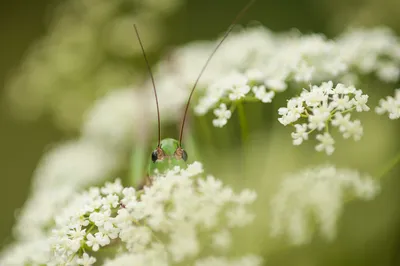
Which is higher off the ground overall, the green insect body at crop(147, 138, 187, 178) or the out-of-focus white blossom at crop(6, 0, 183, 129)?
the out-of-focus white blossom at crop(6, 0, 183, 129)

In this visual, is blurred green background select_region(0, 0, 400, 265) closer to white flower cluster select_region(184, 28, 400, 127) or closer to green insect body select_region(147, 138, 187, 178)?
white flower cluster select_region(184, 28, 400, 127)

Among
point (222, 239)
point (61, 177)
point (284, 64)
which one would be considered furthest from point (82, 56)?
point (222, 239)

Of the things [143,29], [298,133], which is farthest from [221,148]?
[143,29]

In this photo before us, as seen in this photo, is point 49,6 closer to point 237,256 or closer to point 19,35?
point 19,35

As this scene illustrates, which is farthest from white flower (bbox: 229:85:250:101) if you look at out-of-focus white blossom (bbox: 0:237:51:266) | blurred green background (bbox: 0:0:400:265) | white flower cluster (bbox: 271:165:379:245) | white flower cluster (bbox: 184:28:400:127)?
blurred green background (bbox: 0:0:400:265)

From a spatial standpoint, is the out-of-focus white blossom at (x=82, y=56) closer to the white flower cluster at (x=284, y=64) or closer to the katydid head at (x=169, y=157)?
the white flower cluster at (x=284, y=64)

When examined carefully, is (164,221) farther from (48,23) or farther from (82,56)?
(48,23)

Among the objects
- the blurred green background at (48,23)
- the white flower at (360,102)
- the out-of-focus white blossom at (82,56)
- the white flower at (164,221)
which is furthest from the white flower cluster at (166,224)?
the out-of-focus white blossom at (82,56)
